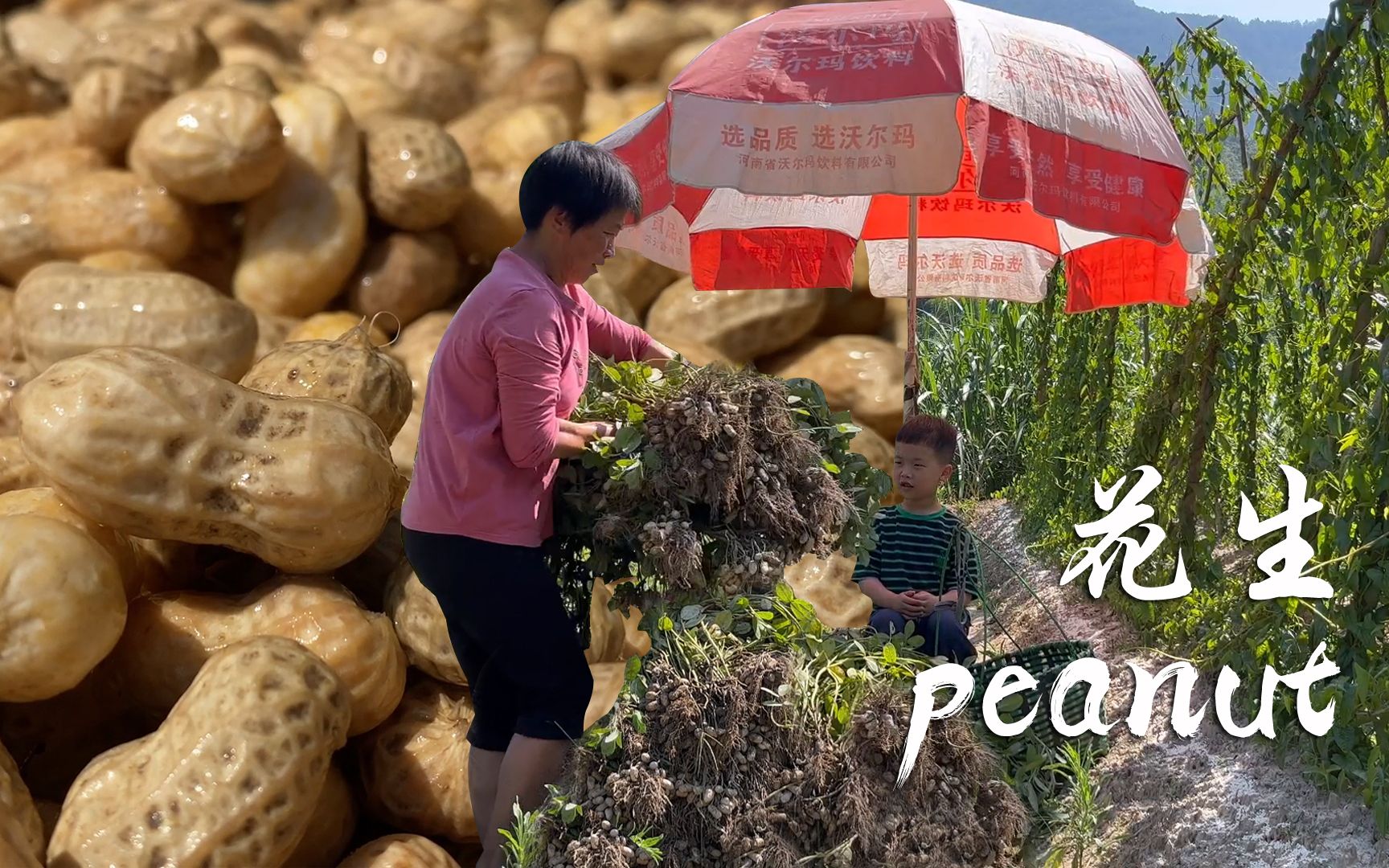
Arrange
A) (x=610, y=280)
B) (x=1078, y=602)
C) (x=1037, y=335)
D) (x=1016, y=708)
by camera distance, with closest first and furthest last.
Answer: (x=1016, y=708) → (x=1078, y=602) → (x=610, y=280) → (x=1037, y=335)

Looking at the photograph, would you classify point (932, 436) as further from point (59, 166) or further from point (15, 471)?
point (59, 166)

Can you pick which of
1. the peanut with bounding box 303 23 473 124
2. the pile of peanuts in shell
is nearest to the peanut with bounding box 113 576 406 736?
the pile of peanuts in shell

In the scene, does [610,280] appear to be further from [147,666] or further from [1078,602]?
[147,666]

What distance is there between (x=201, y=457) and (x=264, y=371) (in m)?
0.58

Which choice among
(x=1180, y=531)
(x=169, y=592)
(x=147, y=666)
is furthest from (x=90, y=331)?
(x=1180, y=531)

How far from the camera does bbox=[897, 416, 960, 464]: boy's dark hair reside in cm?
331

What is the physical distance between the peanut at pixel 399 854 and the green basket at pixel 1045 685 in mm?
1319

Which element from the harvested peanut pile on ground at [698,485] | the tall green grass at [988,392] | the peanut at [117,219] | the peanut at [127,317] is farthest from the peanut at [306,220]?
the tall green grass at [988,392]

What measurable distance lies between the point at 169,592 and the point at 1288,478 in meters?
2.90

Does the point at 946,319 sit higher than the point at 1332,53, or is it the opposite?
the point at 1332,53

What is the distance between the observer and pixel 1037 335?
569 centimetres

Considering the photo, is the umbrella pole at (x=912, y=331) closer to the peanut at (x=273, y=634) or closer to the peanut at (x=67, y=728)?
the peanut at (x=273, y=634)

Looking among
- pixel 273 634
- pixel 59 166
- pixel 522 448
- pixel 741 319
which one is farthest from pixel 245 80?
pixel 522 448

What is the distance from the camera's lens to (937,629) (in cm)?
318
